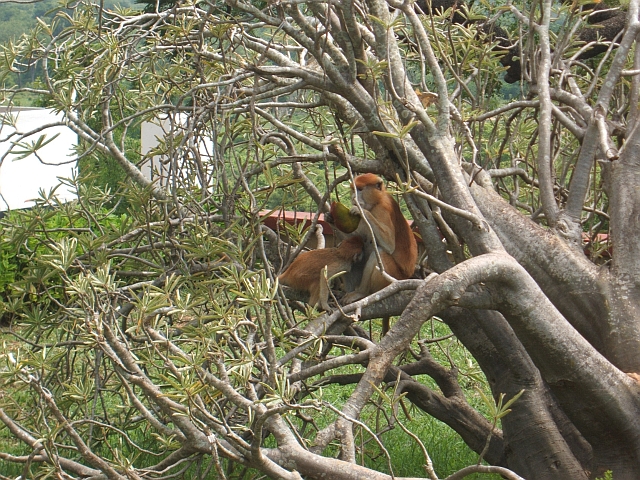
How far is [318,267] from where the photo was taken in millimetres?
4469

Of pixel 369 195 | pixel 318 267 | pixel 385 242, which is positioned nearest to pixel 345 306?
pixel 318 267

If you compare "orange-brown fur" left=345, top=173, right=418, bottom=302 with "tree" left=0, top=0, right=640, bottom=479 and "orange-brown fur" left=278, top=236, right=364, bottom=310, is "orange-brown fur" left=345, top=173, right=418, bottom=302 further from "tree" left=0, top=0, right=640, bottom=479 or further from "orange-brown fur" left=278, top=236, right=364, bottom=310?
"tree" left=0, top=0, right=640, bottom=479

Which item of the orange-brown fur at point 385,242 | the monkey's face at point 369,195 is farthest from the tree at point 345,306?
the monkey's face at point 369,195

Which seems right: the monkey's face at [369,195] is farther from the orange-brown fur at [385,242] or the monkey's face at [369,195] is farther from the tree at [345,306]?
the tree at [345,306]

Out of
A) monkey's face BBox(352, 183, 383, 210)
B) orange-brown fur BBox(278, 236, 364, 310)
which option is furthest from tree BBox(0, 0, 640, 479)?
monkey's face BBox(352, 183, 383, 210)

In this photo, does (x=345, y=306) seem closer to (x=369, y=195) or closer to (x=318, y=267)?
(x=318, y=267)

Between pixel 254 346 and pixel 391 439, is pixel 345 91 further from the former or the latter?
pixel 391 439

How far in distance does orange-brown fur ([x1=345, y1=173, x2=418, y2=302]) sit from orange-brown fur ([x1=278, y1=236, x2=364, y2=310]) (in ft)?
0.48

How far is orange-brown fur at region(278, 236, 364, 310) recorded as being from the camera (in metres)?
4.26

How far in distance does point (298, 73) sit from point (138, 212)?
46.1 inches

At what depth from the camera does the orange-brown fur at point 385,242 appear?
15.3ft

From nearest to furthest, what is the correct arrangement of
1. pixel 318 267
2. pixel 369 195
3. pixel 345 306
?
pixel 345 306 < pixel 318 267 < pixel 369 195

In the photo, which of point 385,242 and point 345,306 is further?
point 385,242

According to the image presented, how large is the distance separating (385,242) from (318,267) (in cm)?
60
